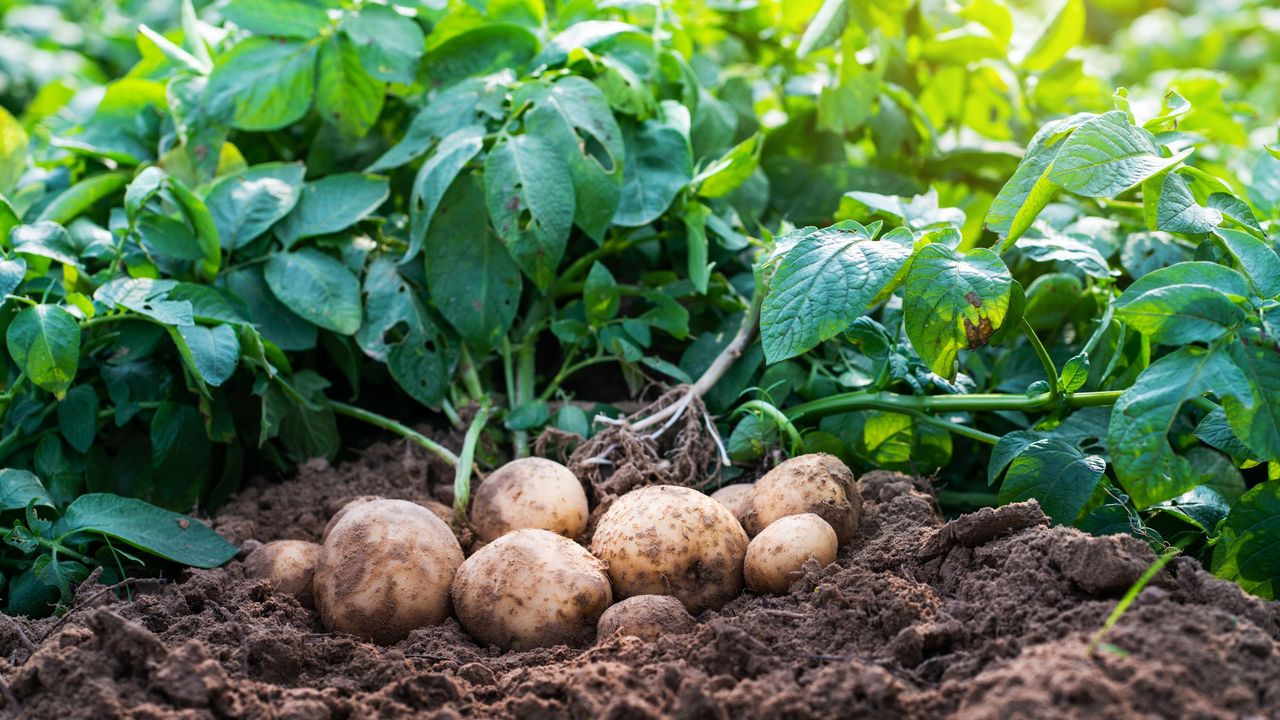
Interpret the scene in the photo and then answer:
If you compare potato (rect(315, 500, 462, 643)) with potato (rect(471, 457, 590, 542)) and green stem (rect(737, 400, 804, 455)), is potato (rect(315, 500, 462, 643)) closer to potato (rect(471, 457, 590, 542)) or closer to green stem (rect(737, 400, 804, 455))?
potato (rect(471, 457, 590, 542))

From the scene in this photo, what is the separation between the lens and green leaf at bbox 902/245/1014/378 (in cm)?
166

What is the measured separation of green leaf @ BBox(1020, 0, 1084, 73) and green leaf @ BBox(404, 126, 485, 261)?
1.59 meters

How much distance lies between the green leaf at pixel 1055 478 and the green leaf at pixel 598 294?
2.79 ft

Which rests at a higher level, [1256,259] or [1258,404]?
[1256,259]

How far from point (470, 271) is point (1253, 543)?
1.51m

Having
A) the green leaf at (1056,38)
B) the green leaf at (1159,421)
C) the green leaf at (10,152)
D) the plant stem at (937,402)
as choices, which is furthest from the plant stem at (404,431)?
the green leaf at (1056,38)

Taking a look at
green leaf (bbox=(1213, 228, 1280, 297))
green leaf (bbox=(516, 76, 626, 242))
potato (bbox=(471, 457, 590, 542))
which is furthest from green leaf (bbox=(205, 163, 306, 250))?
green leaf (bbox=(1213, 228, 1280, 297))

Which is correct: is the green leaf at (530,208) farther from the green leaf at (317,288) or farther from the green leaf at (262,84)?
the green leaf at (262,84)

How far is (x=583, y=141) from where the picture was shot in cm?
224

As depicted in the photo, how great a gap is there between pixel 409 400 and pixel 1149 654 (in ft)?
5.67

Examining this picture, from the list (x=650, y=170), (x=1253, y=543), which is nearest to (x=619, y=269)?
(x=650, y=170)

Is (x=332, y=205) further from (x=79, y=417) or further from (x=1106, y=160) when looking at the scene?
(x=1106, y=160)

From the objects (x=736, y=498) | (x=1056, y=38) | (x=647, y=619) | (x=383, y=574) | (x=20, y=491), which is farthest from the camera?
(x=1056, y=38)

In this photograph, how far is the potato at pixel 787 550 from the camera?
1729 millimetres
